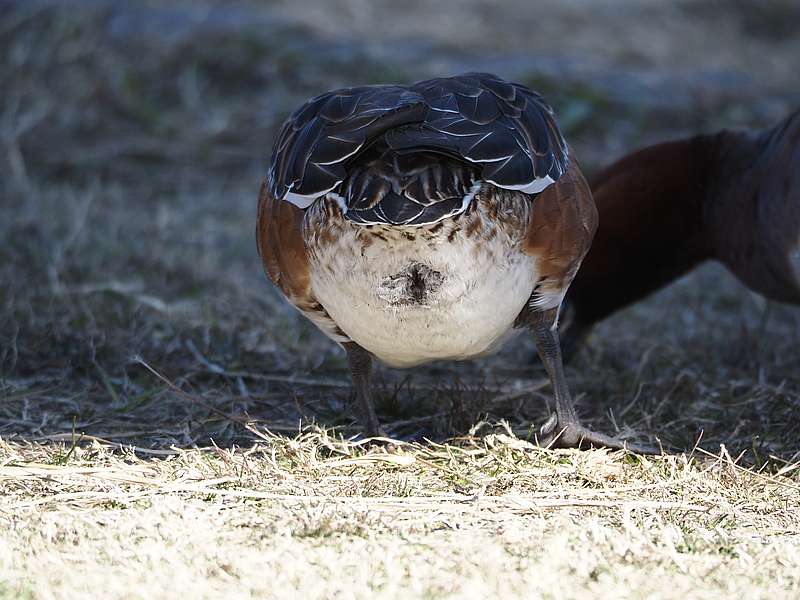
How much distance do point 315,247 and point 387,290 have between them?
0.95 ft

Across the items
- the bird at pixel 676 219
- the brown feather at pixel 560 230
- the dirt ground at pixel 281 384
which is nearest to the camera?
the dirt ground at pixel 281 384

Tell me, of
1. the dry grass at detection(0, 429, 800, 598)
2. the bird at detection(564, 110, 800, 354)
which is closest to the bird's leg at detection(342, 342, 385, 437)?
the dry grass at detection(0, 429, 800, 598)

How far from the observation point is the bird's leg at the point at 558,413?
148 inches

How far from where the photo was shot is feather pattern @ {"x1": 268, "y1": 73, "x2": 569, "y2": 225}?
121 inches

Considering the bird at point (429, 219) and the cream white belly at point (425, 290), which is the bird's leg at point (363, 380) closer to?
the bird at point (429, 219)

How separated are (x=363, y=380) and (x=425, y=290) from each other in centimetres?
76

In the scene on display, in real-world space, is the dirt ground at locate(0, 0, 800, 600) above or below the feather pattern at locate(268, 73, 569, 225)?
below

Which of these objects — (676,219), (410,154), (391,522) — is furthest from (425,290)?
(676,219)

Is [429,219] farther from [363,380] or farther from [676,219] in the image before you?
[676,219]

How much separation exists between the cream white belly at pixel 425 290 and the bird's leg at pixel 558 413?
234 mm

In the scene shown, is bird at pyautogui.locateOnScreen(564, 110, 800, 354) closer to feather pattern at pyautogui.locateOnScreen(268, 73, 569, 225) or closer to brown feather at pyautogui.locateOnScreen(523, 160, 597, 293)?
brown feather at pyautogui.locateOnScreen(523, 160, 597, 293)

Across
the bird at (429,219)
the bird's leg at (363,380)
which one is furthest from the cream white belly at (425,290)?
the bird's leg at (363,380)

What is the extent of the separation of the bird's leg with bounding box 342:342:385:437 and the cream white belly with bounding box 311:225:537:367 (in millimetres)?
272

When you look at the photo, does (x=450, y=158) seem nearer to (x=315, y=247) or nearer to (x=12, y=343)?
(x=315, y=247)
